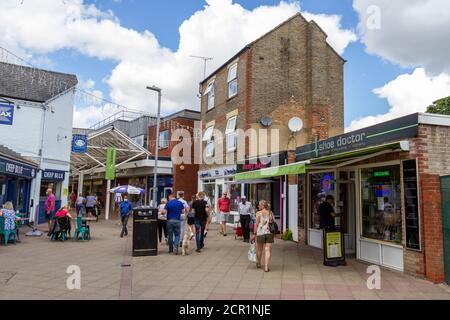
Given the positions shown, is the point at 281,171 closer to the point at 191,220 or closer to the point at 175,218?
the point at 191,220

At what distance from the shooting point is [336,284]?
7055 mm

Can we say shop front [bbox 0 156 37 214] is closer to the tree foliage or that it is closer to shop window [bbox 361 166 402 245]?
shop window [bbox 361 166 402 245]

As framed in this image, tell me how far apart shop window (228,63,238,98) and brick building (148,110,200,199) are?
20.6 feet

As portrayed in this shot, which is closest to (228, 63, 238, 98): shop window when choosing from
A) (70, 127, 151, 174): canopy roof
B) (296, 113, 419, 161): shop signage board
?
(70, 127, 151, 174): canopy roof

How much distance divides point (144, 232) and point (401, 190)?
21.2ft

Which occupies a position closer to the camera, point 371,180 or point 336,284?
point 336,284

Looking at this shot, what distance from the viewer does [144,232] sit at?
10172mm

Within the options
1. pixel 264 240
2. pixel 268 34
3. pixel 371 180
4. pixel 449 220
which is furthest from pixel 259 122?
pixel 449 220

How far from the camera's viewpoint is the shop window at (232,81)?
19.5 meters

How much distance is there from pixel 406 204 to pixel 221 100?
14300mm

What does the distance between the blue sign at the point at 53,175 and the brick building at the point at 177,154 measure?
6.87 metres

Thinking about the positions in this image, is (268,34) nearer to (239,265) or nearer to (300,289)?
(239,265)

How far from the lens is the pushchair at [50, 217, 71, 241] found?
12.7 m

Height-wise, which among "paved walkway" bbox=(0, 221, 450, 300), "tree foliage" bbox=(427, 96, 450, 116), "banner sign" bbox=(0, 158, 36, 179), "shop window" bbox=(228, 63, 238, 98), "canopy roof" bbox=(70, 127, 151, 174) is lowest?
"paved walkway" bbox=(0, 221, 450, 300)
